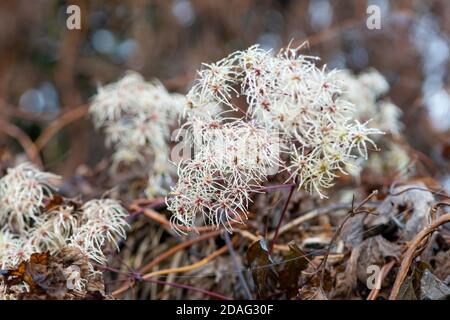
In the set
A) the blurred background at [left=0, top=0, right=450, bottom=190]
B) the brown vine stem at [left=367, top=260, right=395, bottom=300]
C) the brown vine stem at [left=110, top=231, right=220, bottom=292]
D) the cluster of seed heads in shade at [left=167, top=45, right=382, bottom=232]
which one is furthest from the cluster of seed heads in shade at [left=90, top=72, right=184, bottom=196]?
the blurred background at [left=0, top=0, right=450, bottom=190]

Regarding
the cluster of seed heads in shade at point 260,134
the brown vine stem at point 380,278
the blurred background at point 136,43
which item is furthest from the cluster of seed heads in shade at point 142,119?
the blurred background at point 136,43

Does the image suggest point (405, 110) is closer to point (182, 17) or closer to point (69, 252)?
point (182, 17)

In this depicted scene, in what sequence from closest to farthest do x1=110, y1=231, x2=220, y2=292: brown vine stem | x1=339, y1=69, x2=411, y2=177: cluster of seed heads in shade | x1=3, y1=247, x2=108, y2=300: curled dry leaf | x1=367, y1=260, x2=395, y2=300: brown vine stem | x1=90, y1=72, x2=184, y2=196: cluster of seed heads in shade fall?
x1=3, y1=247, x2=108, y2=300: curled dry leaf < x1=367, y1=260, x2=395, y2=300: brown vine stem < x1=110, y1=231, x2=220, y2=292: brown vine stem < x1=90, y1=72, x2=184, y2=196: cluster of seed heads in shade < x1=339, y1=69, x2=411, y2=177: cluster of seed heads in shade

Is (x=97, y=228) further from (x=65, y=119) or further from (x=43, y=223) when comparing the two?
(x=65, y=119)

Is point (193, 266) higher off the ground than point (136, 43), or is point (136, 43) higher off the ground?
point (136, 43)

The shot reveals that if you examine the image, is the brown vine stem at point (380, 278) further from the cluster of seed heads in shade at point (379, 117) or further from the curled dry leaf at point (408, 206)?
the cluster of seed heads in shade at point (379, 117)

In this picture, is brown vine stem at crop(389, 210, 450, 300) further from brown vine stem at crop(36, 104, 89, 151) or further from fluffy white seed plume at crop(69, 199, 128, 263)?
brown vine stem at crop(36, 104, 89, 151)

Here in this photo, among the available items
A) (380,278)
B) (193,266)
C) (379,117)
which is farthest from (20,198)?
(379,117)

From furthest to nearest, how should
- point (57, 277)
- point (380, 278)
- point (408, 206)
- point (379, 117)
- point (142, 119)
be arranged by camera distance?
point (379, 117) → point (142, 119) → point (408, 206) → point (380, 278) → point (57, 277)
